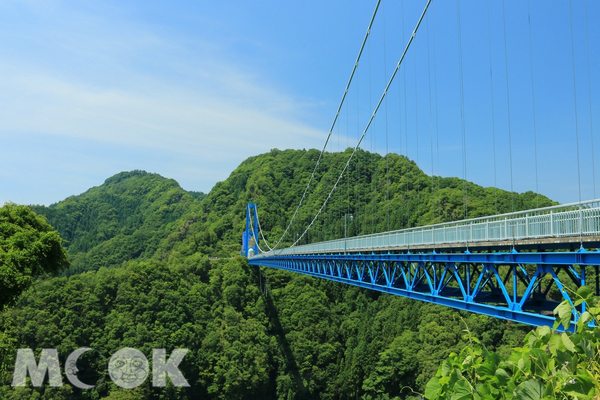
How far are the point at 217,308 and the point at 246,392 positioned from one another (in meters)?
8.70

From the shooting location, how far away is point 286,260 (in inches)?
1388

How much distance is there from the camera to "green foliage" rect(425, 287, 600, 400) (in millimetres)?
2201

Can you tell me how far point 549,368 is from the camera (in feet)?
7.60

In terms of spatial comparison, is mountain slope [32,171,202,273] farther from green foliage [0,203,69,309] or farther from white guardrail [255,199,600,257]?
white guardrail [255,199,600,257]

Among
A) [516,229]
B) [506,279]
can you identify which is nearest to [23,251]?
[506,279]

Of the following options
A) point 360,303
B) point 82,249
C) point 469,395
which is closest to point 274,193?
point 360,303

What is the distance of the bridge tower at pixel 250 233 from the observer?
59.4m

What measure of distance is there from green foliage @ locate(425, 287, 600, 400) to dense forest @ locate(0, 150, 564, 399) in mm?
28875

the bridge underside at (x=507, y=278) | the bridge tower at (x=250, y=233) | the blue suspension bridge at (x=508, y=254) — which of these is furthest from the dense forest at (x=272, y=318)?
the bridge underside at (x=507, y=278)

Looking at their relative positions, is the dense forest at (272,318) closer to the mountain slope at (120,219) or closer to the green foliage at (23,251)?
the mountain slope at (120,219)

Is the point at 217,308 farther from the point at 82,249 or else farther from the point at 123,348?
the point at 82,249

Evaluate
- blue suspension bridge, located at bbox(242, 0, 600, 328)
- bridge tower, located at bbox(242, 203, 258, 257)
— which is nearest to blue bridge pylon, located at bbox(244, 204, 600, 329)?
blue suspension bridge, located at bbox(242, 0, 600, 328)

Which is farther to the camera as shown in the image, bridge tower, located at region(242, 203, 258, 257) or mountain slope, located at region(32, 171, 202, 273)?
mountain slope, located at region(32, 171, 202, 273)

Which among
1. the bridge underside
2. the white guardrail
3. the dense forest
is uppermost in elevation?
the white guardrail
